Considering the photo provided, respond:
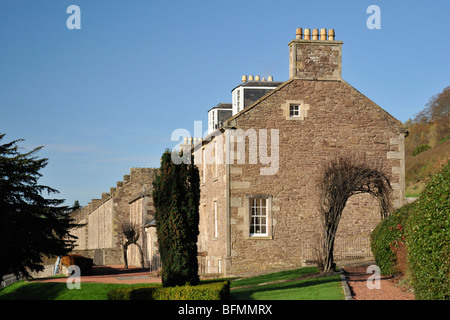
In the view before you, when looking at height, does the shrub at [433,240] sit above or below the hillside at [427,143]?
below

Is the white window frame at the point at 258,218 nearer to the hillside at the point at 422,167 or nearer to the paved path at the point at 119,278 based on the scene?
the paved path at the point at 119,278

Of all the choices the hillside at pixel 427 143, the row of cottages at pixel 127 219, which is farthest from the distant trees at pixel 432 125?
the row of cottages at pixel 127 219

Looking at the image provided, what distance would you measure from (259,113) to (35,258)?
14.2m

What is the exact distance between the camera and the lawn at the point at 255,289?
57.8 feet

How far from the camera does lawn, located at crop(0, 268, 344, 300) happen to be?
17.6m

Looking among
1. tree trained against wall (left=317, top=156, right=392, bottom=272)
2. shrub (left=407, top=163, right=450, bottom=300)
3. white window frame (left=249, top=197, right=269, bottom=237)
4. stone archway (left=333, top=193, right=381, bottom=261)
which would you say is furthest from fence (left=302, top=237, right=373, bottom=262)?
shrub (left=407, top=163, right=450, bottom=300)

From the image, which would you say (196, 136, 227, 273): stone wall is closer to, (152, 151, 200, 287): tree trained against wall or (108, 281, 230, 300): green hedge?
(152, 151, 200, 287): tree trained against wall

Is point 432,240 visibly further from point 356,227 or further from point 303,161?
point 356,227

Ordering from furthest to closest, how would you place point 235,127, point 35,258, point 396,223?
point 35,258, point 235,127, point 396,223

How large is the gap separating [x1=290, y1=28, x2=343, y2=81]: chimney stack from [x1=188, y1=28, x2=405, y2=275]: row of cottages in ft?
0.15

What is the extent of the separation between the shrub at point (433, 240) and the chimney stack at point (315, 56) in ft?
52.1
